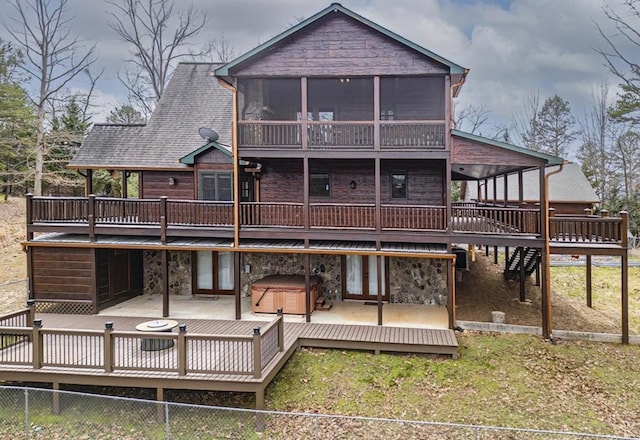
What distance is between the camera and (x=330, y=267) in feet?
47.5

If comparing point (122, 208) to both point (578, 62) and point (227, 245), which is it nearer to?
point (227, 245)

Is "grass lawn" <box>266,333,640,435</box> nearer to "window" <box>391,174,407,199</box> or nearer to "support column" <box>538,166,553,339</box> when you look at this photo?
"support column" <box>538,166,553,339</box>

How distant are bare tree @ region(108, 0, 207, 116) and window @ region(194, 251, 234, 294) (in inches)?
712

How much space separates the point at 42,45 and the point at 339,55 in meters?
21.2

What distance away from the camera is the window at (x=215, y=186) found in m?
14.3

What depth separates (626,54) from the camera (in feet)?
78.3

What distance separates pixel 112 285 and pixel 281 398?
8.23 metres

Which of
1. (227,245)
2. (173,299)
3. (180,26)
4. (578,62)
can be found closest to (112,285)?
(173,299)

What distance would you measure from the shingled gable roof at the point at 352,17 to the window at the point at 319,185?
460 centimetres

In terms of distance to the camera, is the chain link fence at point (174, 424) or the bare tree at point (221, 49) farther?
the bare tree at point (221, 49)

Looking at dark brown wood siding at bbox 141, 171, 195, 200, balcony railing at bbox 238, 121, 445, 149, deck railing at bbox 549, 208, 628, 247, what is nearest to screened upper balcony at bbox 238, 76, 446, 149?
balcony railing at bbox 238, 121, 445, 149

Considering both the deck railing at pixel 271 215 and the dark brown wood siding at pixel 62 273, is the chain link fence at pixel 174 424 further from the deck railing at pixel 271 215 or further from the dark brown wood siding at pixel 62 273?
the deck railing at pixel 271 215

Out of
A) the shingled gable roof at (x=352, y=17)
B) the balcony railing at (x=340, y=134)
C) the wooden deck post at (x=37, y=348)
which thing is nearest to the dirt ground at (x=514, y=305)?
the balcony railing at (x=340, y=134)

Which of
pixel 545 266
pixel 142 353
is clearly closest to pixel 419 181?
pixel 545 266
